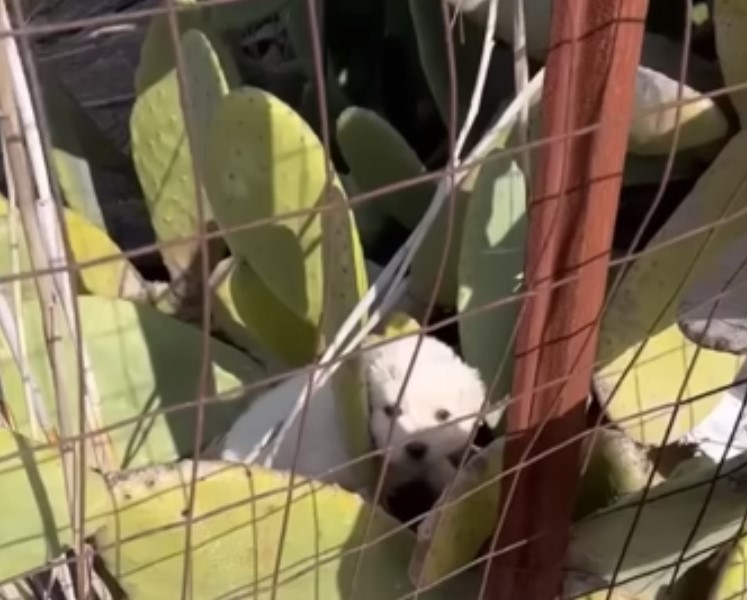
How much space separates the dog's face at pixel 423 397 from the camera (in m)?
1.33

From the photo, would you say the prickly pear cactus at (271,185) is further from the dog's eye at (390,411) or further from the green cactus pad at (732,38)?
the green cactus pad at (732,38)

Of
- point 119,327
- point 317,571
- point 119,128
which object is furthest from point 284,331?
point 119,128

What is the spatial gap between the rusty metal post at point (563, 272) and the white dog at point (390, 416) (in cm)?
19

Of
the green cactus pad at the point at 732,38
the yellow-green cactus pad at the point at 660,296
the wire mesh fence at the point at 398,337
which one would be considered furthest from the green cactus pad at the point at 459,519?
the green cactus pad at the point at 732,38

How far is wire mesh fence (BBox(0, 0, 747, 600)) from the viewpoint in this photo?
38.6 inches

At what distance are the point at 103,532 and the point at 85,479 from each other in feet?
0.17

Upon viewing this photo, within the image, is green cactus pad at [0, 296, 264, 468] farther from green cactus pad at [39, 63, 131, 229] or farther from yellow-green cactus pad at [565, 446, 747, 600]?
yellow-green cactus pad at [565, 446, 747, 600]

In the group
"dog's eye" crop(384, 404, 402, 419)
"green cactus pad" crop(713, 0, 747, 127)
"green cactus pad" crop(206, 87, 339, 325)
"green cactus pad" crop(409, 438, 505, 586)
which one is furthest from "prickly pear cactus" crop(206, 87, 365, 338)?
"green cactus pad" crop(713, 0, 747, 127)

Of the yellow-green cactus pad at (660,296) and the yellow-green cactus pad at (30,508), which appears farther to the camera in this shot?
the yellow-green cactus pad at (660,296)

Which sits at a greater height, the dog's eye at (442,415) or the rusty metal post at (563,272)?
the rusty metal post at (563,272)

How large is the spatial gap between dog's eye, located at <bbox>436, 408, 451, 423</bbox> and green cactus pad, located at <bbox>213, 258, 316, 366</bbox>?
12cm

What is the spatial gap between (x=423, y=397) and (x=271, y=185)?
273mm

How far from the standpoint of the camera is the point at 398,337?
38.8 inches

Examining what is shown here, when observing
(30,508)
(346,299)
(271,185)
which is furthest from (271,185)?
(30,508)
